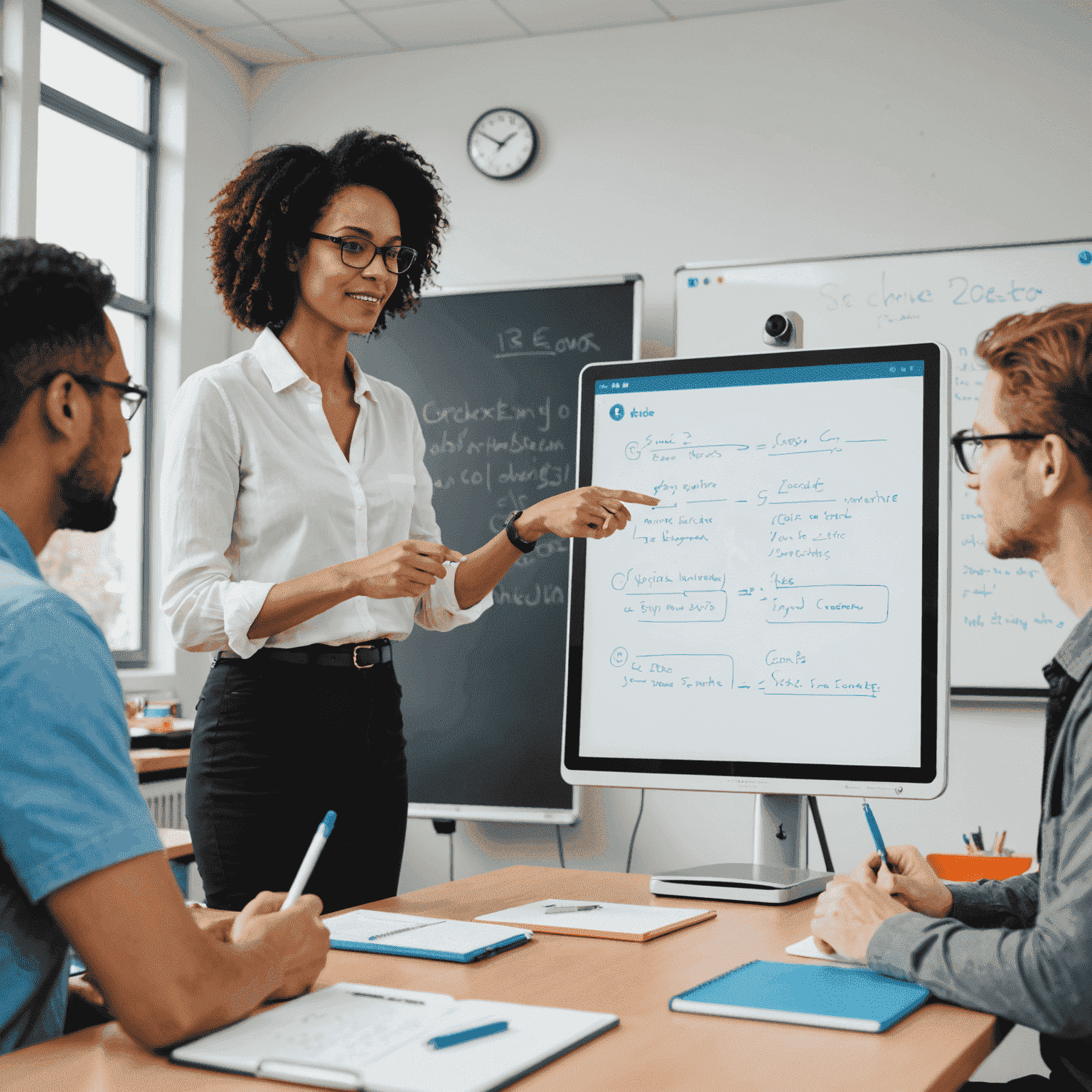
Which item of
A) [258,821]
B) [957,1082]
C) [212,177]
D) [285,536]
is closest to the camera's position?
[957,1082]

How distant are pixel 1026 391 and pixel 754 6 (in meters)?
2.78

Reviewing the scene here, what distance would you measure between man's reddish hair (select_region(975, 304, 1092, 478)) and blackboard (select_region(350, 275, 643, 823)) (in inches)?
88.2

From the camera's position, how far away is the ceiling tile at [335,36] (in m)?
3.72

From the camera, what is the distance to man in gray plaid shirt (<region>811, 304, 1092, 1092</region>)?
2.94 ft

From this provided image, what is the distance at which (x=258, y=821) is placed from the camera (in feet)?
4.94

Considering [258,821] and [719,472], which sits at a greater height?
[719,472]

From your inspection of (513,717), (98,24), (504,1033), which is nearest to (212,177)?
(98,24)

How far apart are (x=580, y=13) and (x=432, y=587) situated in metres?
2.49

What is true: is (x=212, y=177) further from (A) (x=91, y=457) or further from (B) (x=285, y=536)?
(A) (x=91, y=457)

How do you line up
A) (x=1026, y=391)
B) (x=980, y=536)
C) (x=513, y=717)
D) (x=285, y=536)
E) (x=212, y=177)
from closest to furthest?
1. (x=1026, y=391)
2. (x=285, y=536)
3. (x=980, y=536)
4. (x=513, y=717)
5. (x=212, y=177)

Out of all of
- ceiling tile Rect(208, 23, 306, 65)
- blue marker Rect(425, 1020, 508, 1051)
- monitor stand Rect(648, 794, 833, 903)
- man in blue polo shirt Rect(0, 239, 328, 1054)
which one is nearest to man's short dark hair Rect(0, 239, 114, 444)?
man in blue polo shirt Rect(0, 239, 328, 1054)

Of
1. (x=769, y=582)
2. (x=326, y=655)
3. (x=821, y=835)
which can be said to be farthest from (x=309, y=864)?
(x=821, y=835)

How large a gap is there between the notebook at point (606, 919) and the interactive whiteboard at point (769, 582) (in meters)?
0.28

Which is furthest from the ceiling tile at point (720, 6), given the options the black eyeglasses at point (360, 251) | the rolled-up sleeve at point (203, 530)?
the rolled-up sleeve at point (203, 530)
